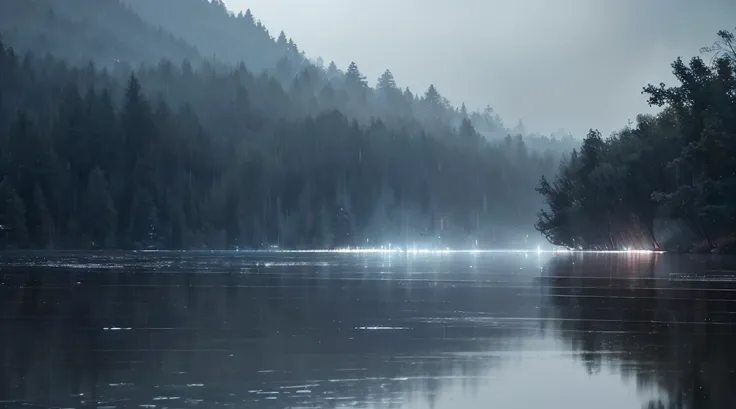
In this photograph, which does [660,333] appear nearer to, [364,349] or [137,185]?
[364,349]

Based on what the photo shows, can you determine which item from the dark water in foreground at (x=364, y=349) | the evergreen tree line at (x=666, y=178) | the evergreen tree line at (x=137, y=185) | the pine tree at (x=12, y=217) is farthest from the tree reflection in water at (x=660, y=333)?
the evergreen tree line at (x=137, y=185)

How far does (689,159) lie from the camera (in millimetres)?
88938

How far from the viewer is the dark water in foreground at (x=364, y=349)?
46.9 ft

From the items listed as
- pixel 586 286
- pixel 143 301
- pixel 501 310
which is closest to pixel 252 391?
pixel 501 310

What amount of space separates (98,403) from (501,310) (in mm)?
15822

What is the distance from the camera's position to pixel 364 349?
1903cm

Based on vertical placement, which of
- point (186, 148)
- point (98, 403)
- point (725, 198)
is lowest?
point (98, 403)

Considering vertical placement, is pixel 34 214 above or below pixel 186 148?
below

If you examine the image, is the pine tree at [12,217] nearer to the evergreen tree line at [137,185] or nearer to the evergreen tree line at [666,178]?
the evergreen tree line at [137,185]

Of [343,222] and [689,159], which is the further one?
[343,222]

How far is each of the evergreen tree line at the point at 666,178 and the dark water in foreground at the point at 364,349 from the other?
55.5 metres

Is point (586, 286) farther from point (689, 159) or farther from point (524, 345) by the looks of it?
point (689, 159)

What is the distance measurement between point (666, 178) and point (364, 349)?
91466 millimetres

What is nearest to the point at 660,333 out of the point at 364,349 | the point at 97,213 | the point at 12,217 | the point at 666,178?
the point at 364,349
